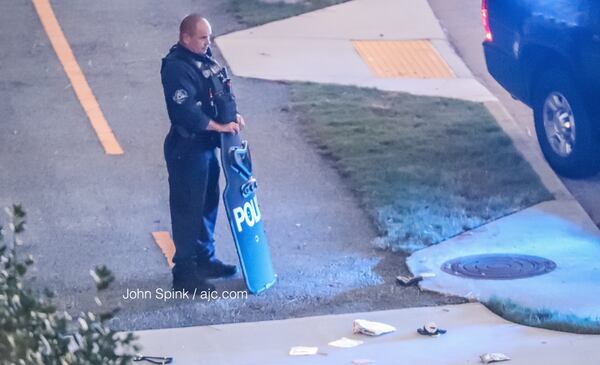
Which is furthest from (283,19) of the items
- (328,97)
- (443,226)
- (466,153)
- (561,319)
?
(561,319)

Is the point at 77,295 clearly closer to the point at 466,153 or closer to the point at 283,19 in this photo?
the point at 466,153

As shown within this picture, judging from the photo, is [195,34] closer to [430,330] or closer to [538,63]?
[430,330]

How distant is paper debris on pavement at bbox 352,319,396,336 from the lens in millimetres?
6293

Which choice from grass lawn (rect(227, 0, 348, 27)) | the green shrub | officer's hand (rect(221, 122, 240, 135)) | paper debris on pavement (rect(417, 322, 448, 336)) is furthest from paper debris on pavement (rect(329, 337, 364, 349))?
grass lawn (rect(227, 0, 348, 27))

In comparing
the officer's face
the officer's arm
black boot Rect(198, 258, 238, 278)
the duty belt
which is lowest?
black boot Rect(198, 258, 238, 278)

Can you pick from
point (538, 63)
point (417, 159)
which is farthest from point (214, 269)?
point (538, 63)

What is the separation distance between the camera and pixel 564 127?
8922 millimetres

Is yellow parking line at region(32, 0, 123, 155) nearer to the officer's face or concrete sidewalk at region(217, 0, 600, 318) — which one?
concrete sidewalk at region(217, 0, 600, 318)

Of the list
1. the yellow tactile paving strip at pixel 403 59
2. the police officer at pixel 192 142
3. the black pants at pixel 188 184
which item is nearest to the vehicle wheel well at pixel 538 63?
the yellow tactile paving strip at pixel 403 59

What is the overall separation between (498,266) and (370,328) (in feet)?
4.69

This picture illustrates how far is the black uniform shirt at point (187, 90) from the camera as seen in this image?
673cm

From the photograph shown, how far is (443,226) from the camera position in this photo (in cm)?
810

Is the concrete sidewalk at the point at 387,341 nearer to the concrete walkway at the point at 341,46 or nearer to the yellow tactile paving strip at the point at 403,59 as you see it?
the concrete walkway at the point at 341,46

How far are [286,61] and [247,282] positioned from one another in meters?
5.57
